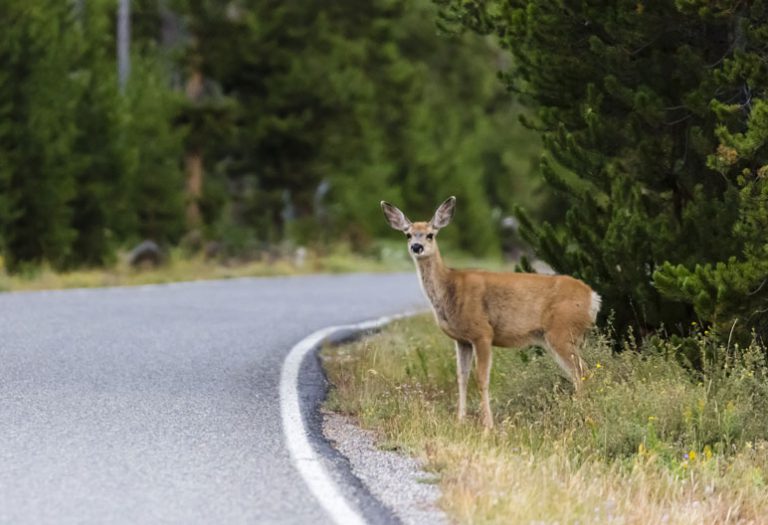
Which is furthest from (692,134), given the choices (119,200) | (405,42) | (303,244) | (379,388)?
(405,42)

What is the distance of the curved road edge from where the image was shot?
7473 mm

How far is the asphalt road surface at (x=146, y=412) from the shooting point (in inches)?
299

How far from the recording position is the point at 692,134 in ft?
39.4

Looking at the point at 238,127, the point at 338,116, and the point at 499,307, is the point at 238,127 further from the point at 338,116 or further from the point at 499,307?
the point at 499,307

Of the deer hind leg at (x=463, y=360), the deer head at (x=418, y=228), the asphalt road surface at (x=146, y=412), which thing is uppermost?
the deer head at (x=418, y=228)

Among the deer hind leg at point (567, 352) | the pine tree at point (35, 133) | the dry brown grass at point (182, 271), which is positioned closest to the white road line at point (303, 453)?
the deer hind leg at point (567, 352)

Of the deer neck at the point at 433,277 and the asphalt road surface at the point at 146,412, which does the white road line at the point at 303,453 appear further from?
the deer neck at the point at 433,277

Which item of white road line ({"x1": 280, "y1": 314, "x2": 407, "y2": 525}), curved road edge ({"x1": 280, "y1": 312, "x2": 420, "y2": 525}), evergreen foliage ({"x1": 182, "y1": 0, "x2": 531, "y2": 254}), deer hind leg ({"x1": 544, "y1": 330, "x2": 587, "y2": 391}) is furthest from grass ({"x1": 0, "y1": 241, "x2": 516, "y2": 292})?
deer hind leg ({"x1": 544, "y1": 330, "x2": 587, "y2": 391})

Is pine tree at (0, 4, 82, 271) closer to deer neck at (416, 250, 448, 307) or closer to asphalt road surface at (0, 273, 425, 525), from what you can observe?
asphalt road surface at (0, 273, 425, 525)

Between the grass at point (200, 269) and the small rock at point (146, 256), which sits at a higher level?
the small rock at point (146, 256)

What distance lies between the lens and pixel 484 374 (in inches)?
425

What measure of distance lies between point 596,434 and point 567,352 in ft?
4.16

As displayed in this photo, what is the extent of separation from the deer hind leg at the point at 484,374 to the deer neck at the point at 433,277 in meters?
0.47

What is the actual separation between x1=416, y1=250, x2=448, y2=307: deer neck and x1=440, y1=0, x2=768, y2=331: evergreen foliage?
1713 mm
